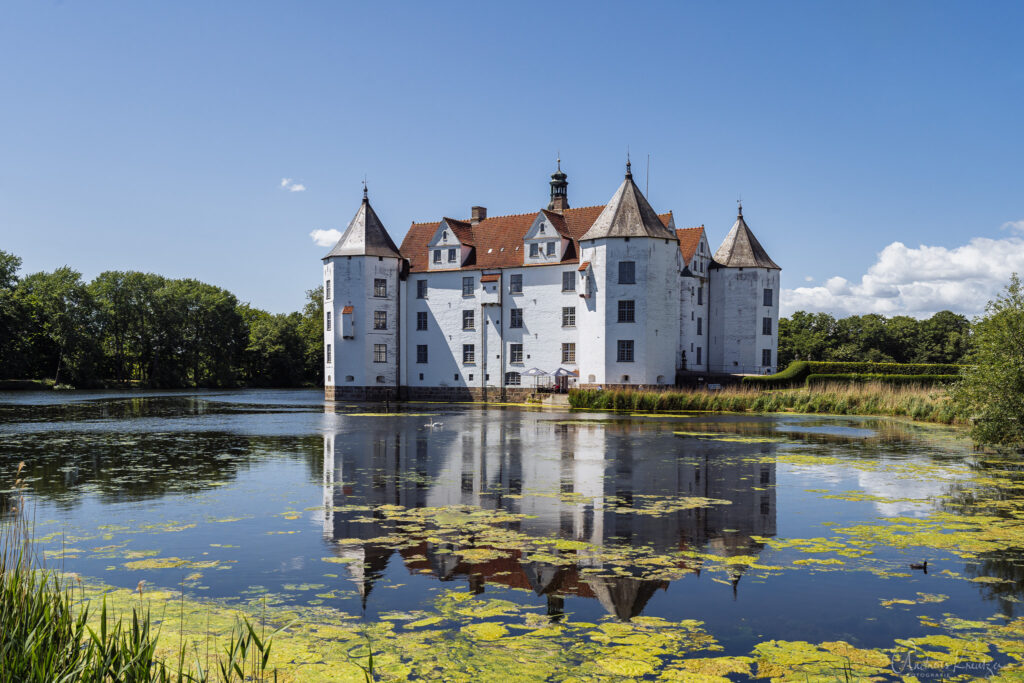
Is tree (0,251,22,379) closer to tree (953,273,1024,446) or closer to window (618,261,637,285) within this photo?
window (618,261,637,285)

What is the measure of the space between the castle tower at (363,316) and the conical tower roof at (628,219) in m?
16.7

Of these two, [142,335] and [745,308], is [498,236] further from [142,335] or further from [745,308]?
[142,335]

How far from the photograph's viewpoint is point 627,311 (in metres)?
50.6

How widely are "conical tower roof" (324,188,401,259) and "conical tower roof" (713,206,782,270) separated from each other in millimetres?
25559

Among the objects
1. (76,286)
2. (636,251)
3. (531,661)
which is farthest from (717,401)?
(76,286)

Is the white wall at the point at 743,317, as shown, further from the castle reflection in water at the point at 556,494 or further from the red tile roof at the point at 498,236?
the castle reflection in water at the point at 556,494

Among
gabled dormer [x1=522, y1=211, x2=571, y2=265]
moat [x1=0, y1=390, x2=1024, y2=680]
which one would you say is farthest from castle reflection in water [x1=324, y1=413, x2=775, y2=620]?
gabled dormer [x1=522, y1=211, x2=571, y2=265]

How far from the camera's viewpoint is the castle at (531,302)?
2023 inches

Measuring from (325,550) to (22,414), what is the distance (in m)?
33.4

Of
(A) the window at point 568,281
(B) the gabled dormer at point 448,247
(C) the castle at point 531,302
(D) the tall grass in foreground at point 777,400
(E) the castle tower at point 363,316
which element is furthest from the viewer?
(B) the gabled dormer at point 448,247

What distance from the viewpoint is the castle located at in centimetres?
5138

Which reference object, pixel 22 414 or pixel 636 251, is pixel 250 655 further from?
pixel 636 251

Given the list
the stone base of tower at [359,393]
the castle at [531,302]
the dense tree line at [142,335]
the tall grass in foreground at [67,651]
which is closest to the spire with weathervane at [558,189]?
the castle at [531,302]

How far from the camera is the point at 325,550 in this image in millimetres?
9258
